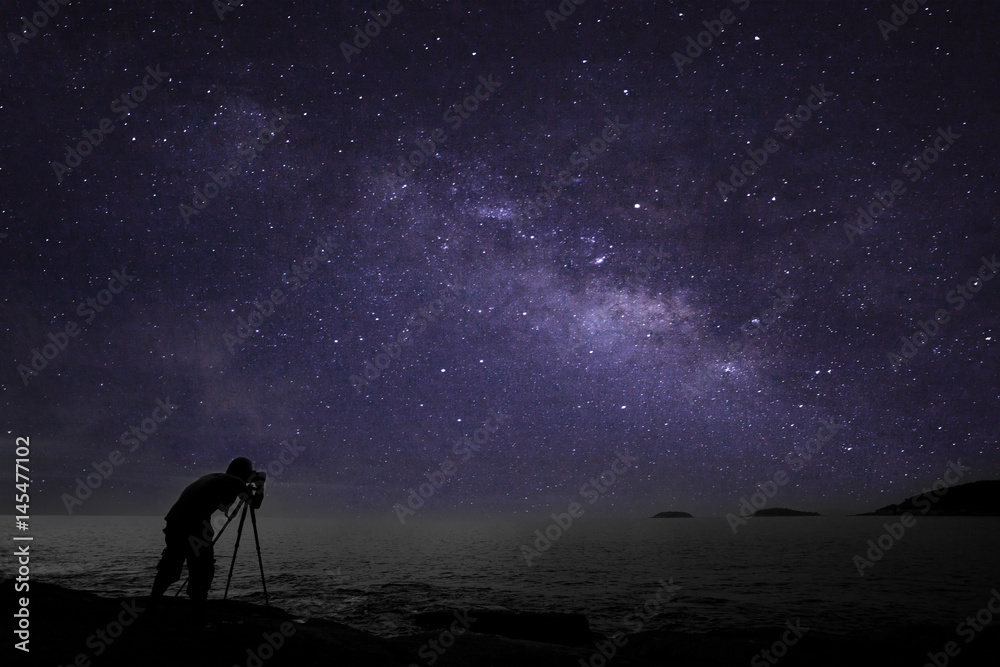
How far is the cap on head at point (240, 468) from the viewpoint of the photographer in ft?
25.0

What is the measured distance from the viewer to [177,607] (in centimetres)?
911

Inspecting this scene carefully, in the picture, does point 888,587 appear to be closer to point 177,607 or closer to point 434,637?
point 434,637

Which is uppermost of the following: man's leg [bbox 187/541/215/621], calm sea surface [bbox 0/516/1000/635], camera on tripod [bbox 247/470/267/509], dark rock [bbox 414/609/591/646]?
camera on tripod [bbox 247/470/267/509]

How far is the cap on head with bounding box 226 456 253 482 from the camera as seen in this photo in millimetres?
7621

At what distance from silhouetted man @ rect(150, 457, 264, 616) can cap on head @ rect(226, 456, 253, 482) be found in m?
0.17

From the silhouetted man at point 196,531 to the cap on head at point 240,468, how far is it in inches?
6.8

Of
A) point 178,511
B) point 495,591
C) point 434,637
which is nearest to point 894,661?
point 434,637

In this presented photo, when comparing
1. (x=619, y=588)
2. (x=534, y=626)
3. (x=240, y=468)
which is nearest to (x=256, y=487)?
(x=240, y=468)

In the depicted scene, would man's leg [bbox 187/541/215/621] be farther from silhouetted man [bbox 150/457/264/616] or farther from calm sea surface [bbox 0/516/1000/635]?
calm sea surface [bbox 0/516/1000/635]

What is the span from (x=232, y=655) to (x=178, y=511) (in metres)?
1.97

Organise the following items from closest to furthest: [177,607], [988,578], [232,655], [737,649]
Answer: [232,655] < [177,607] < [737,649] < [988,578]

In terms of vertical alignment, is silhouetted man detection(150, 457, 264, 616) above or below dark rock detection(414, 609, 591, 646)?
above

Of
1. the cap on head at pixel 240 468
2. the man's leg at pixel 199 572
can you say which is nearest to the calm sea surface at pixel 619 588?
the man's leg at pixel 199 572

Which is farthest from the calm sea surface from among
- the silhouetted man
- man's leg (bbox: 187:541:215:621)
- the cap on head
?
the cap on head
